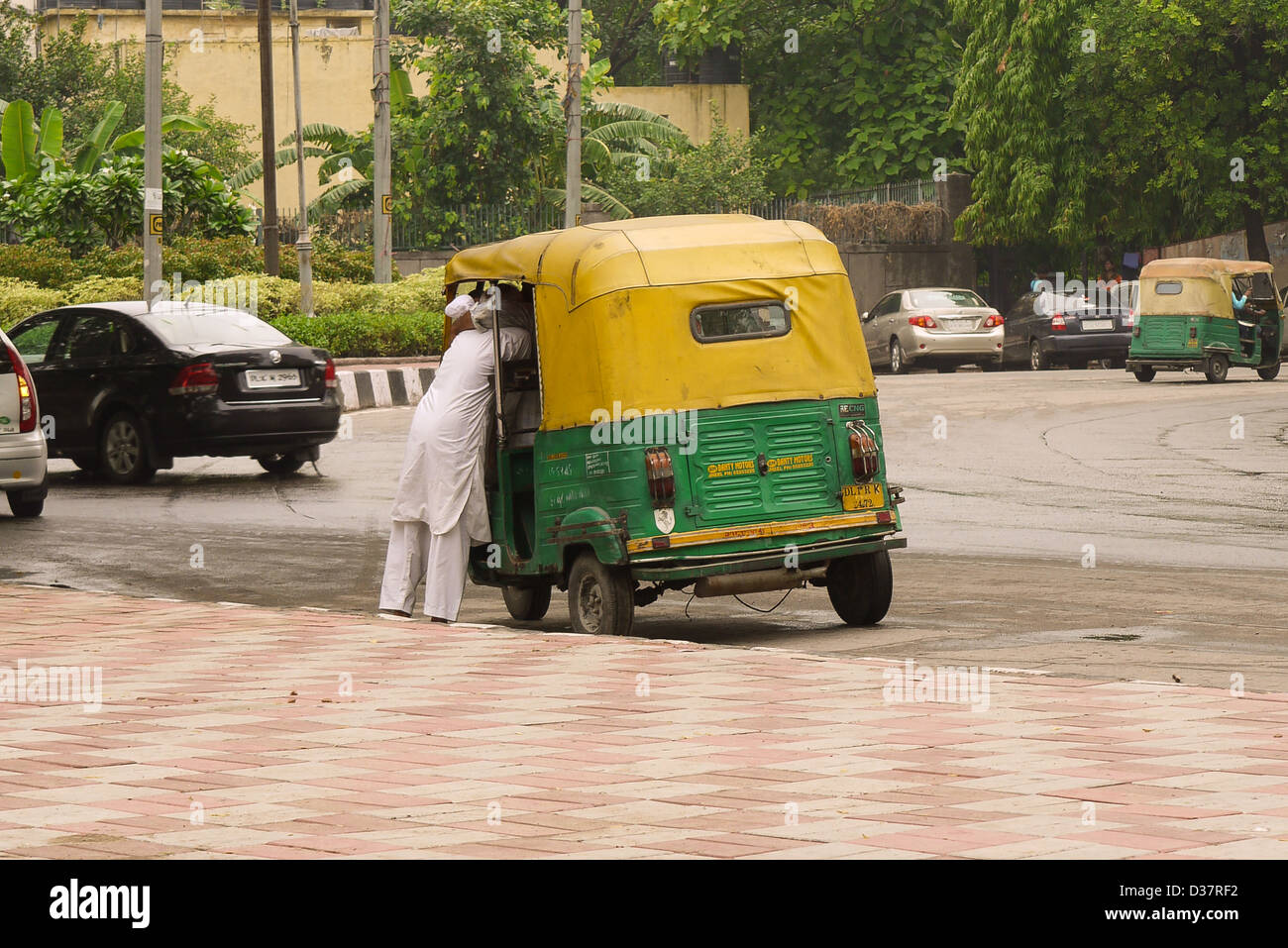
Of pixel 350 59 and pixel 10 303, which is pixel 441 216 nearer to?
pixel 350 59

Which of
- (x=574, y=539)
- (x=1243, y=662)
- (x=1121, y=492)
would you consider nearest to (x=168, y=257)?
(x=1121, y=492)

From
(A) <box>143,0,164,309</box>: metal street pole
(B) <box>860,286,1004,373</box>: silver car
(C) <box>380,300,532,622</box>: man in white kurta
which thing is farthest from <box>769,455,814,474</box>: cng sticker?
(B) <box>860,286,1004,373</box>: silver car

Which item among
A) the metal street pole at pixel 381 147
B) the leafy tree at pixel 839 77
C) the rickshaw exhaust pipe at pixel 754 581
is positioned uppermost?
the leafy tree at pixel 839 77

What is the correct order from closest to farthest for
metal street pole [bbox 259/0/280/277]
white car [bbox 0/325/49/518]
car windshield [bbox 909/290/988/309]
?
white car [bbox 0/325/49/518] → metal street pole [bbox 259/0/280/277] → car windshield [bbox 909/290/988/309]

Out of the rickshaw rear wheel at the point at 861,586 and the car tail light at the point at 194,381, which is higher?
the car tail light at the point at 194,381

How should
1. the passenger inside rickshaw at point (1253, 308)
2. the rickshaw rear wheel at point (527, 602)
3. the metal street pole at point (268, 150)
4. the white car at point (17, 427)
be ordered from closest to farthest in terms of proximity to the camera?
1. the rickshaw rear wheel at point (527, 602)
2. the white car at point (17, 427)
3. the passenger inside rickshaw at point (1253, 308)
4. the metal street pole at point (268, 150)

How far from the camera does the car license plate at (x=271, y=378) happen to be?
18.0 meters

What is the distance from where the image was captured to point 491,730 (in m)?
7.21

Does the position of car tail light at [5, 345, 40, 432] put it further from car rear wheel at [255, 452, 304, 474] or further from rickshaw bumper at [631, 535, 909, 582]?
rickshaw bumper at [631, 535, 909, 582]

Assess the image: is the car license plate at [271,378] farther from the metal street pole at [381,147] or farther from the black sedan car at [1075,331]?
the black sedan car at [1075,331]

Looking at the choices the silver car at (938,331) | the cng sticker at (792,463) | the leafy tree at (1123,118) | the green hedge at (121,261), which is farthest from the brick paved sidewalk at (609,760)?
the leafy tree at (1123,118)

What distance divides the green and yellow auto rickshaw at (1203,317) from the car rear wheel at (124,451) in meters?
15.4

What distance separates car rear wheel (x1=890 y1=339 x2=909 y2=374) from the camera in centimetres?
3483

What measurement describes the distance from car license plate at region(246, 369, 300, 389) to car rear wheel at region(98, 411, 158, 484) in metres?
1.09
